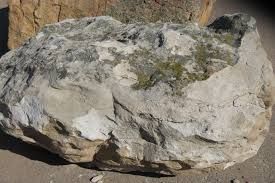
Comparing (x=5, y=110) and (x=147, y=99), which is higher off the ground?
(x=147, y=99)

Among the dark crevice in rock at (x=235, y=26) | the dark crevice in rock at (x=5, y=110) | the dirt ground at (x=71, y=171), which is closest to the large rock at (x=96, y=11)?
the dark crevice in rock at (x=235, y=26)

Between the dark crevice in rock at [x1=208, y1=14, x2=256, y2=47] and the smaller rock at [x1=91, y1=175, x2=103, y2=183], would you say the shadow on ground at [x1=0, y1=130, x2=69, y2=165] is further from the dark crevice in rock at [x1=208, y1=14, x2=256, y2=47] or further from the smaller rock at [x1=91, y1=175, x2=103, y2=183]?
the dark crevice in rock at [x1=208, y1=14, x2=256, y2=47]

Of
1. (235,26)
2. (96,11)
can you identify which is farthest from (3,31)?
(235,26)

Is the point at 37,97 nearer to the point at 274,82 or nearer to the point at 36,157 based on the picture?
the point at 36,157

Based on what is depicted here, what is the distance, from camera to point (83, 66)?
192 centimetres

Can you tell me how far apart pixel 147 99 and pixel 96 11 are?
877 millimetres

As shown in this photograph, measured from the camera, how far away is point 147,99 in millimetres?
1843

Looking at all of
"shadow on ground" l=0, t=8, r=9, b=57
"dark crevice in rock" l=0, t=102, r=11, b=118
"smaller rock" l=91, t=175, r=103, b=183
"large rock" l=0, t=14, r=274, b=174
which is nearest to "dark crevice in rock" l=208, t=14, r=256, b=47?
"large rock" l=0, t=14, r=274, b=174

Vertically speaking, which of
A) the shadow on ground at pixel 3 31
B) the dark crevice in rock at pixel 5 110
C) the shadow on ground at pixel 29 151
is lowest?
the shadow on ground at pixel 29 151

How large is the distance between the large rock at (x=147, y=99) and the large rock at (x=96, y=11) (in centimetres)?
45

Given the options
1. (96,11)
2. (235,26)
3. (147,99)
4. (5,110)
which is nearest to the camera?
(147,99)

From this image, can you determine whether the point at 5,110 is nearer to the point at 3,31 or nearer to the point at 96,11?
the point at 96,11

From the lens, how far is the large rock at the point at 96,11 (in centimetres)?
249

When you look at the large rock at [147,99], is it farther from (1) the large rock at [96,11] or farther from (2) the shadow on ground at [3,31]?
(2) the shadow on ground at [3,31]
